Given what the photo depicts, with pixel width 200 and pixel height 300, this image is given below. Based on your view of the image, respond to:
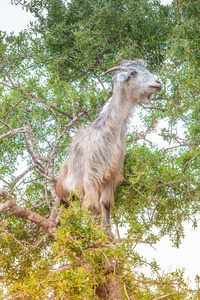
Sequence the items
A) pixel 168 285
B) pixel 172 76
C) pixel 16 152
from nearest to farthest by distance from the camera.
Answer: pixel 168 285 < pixel 172 76 < pixel 16 152

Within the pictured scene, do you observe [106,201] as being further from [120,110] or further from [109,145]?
[120,110]

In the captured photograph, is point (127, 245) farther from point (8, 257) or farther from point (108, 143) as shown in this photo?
point (8, 257)

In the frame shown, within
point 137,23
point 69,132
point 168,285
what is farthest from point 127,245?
point 137,23

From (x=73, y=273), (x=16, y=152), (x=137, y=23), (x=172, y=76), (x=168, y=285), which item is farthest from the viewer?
(x=16, y=152)

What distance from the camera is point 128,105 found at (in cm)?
279

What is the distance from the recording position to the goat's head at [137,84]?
2691 millimetres

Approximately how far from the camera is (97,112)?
324 centimetres

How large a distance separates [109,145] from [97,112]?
1.95ft

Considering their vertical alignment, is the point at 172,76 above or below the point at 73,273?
above

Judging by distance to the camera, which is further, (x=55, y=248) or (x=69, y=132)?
(x=69, y=132)

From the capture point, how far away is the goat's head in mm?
2691

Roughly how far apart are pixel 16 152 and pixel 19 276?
4.52 ft

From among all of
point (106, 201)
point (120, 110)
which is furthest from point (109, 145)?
point (106, 201)

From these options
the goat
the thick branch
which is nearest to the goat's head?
the goat
